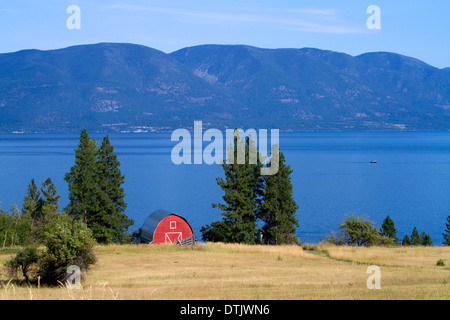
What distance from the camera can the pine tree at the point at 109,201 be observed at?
53344 mm

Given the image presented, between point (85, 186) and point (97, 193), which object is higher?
point (85, 186)

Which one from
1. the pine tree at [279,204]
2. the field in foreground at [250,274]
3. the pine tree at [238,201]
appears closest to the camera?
the field in foreground at [250,274]

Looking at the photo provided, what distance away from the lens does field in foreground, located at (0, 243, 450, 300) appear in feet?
60.8

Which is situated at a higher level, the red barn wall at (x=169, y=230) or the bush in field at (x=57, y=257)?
the bush in field at (x=57, y=257)

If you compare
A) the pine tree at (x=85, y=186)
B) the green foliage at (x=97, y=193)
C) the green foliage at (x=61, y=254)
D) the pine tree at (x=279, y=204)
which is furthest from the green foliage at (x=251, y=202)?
the green foliage at (x=61, y=254)

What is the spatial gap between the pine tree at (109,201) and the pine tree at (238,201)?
9.50 meters

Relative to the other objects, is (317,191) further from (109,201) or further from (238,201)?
(109,201)

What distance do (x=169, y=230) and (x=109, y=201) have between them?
7.27 m

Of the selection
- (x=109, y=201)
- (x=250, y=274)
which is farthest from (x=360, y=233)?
(x=250, y=274)

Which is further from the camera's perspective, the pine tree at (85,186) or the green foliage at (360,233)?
the green foliage at (360,233)

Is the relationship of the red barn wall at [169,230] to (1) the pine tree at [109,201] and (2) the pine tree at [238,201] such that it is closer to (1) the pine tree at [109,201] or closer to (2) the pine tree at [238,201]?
(2) the pine tree at [238,201]

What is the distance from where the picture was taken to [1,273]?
28594 millimetres

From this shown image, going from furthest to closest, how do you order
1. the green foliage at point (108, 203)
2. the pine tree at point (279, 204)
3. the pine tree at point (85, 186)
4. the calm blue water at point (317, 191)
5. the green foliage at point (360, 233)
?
the calm blue water at point (317, 191), the pine tree at point (279, 204), the green foliage at point (360, 233), the green foliage at point (108, 203), the pine tree at point (85, 186)

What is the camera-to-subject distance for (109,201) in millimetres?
54094
